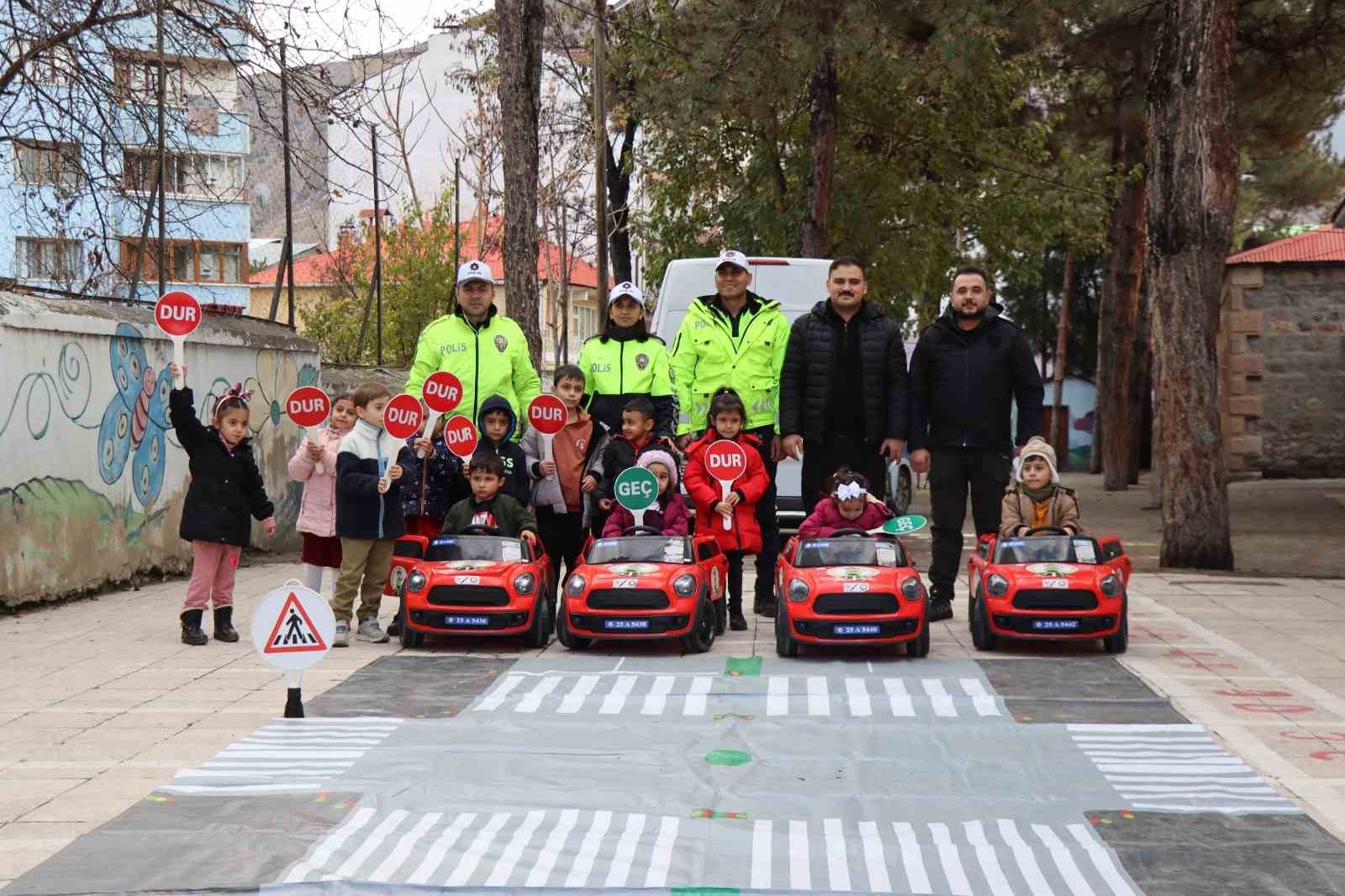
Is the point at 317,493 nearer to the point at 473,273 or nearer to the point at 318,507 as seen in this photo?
the point at 318,507

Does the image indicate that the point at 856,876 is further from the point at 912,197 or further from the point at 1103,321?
the point at 1103,321

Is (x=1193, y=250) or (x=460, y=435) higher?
(x=1193, y=250)

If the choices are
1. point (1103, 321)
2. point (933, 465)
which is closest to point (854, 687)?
point (933, 465)

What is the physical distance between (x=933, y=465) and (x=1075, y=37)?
57.0ft

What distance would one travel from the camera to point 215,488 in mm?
10883

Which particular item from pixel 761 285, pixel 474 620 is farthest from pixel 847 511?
pixel 761 285

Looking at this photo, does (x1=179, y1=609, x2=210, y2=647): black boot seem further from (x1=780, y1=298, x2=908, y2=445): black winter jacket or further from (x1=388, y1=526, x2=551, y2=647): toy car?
(x1=780, y1=298, x2=908, y2=445): black winter jacket

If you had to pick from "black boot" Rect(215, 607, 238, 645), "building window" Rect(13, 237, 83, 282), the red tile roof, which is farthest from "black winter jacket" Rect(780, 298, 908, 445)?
the red tile roof

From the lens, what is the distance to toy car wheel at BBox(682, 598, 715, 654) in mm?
10047

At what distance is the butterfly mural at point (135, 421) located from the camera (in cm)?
1416

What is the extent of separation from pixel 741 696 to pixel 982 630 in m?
2.08

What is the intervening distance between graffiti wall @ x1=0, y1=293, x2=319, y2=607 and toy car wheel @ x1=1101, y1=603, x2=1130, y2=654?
25.0ft

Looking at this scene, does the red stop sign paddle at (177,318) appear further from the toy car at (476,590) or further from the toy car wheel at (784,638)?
the toy car wheel at (784,638)

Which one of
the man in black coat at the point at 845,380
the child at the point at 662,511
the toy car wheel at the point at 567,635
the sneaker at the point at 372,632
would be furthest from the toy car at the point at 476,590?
the man in black coat at the point at 845,380
